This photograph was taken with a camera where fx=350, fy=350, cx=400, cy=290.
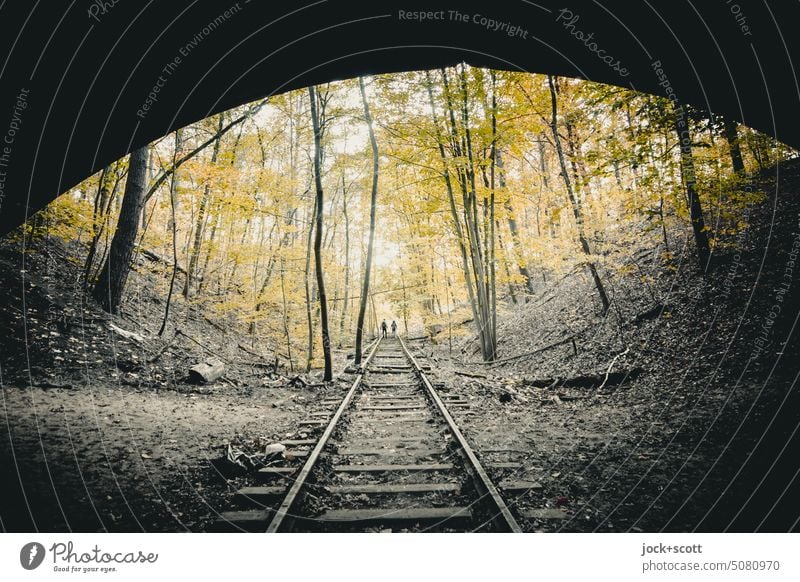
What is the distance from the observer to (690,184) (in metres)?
7.02

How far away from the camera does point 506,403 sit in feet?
24.3

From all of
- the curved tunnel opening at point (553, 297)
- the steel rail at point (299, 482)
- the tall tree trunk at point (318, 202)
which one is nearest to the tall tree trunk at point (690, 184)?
the curved tunnel opening at point (553, 297)

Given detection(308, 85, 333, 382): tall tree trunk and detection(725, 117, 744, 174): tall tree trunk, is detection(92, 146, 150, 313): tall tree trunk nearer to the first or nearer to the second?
detection(308, 85, 333, 382): tall tree trunk

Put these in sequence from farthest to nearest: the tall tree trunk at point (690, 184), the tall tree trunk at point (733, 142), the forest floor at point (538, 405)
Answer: the tall tree trunk at point (733, 142) → the tall tree trunk at point (690, 184) → the forest floor at point (538, 405)

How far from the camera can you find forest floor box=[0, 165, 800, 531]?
11.2 ft

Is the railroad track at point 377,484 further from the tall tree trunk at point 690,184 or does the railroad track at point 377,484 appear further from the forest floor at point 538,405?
the tall tree trunk at point 690,184

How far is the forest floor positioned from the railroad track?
396 millimetres

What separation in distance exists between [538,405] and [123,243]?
37.2 ft

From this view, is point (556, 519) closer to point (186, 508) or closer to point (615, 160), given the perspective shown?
point (186, 508)

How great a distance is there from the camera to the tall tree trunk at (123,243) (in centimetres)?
947

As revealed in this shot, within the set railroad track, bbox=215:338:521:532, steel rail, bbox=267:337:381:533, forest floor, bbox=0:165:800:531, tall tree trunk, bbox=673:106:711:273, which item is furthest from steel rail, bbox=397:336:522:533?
tall tree trunk, bbox=673:106:711:273

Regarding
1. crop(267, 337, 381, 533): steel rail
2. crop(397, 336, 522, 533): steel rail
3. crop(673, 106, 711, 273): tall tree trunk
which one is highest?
crop(673, 106, 711, 273): tall tree trunk

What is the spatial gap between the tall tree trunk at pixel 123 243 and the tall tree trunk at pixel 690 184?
1236 centimetres

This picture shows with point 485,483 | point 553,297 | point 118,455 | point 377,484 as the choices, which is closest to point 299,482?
point 377,484
